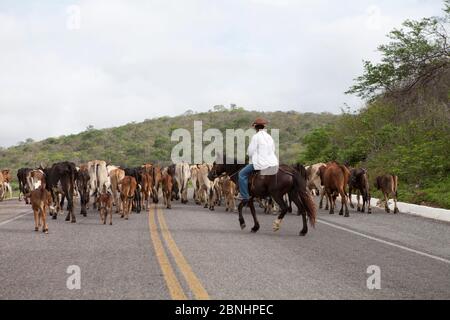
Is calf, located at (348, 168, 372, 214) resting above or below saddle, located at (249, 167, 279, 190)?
below

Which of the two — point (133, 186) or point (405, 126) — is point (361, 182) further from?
point (405, 126)

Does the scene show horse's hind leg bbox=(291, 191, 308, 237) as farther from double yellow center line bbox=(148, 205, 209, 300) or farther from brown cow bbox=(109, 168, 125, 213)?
brown cow bbox=(109, 168, 125, 213)

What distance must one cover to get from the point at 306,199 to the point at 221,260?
16.7 ft

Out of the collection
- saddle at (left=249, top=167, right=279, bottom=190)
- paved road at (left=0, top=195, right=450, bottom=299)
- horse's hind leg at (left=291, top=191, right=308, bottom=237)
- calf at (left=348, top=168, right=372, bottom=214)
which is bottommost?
paved road at (left=0, top=195, right=450, bottom=299)

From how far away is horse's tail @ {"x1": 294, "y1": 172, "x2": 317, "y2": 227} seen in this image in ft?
50.0

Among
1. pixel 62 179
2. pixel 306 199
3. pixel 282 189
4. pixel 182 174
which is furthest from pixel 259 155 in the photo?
pixel 182 174

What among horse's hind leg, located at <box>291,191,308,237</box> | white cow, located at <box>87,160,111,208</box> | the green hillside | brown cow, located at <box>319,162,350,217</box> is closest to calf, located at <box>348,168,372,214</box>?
brown cow, located at <box>319,162,350,217</box>

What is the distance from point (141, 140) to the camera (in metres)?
113

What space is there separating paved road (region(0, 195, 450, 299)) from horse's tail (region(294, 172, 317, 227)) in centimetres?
45

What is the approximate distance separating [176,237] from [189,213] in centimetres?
752

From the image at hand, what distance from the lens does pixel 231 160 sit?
59.6 ft

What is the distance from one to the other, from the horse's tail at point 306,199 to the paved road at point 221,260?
450 millimetres

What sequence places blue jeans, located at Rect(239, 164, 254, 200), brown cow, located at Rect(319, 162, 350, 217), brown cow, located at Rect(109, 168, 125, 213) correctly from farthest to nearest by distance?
brown cow, located at Rect(109, 168, 125, 213)
brown cow, located at Rect(319, 162, 350, 217)
blue jeans, located at Rect(239, 164, 254, 200)
